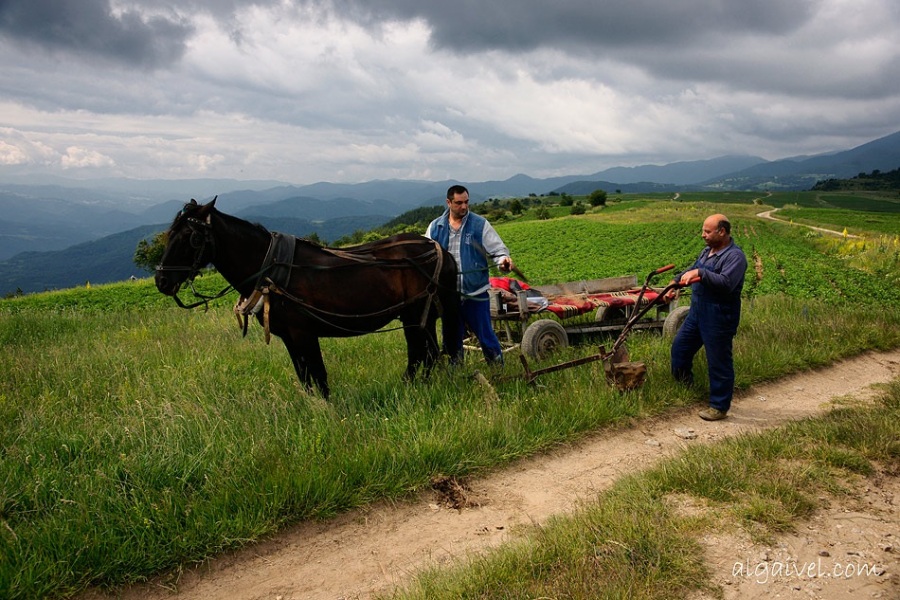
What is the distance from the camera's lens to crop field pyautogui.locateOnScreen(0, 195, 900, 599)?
131 inches

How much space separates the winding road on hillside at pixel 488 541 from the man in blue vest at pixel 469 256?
2067 mm

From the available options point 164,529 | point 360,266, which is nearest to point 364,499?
point 164,529

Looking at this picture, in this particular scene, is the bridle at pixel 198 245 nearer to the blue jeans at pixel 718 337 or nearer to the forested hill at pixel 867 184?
the blue jeans at pixel 718 337

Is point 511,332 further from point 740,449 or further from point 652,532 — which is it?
point 652,532

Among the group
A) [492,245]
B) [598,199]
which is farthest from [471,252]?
[598,199]

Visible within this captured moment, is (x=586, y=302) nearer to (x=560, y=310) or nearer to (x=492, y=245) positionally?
(x=560, y=310)

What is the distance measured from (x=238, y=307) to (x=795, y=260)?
28118 mm

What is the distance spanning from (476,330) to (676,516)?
11.3ft

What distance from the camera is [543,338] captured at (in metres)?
7.39

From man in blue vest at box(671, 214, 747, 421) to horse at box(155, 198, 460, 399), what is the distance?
2.77 m

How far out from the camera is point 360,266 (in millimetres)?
5453

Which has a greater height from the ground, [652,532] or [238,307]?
[238,307]

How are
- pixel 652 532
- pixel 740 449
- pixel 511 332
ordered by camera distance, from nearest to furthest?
pixel 652 532 < pixel 740 449 < pixel 511 332

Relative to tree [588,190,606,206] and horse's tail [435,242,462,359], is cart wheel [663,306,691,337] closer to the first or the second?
horse's tail [435,242,462,359]
